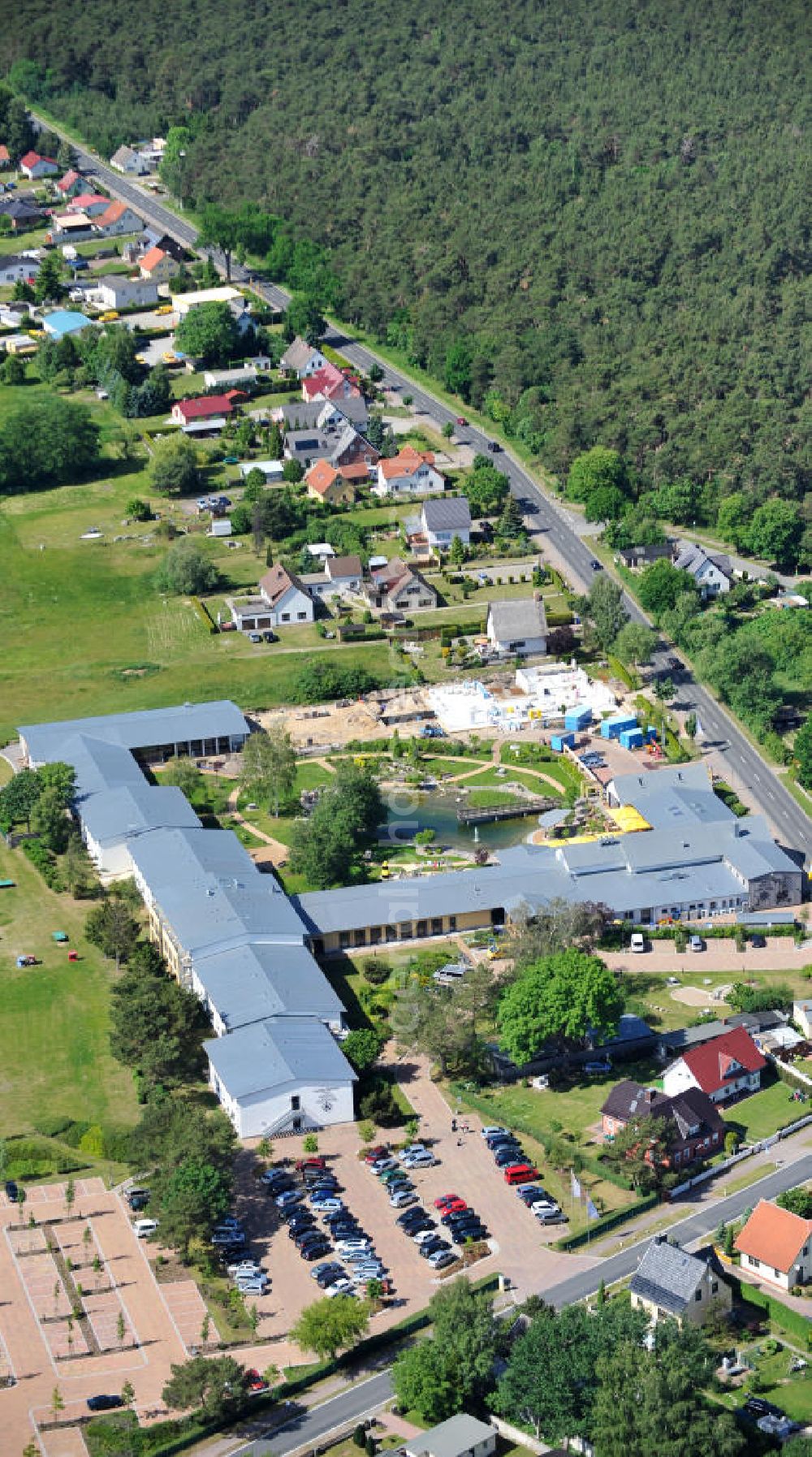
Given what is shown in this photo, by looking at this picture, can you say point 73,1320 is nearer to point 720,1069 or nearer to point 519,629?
point 720,1069

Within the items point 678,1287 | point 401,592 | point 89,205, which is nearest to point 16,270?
point 89,205

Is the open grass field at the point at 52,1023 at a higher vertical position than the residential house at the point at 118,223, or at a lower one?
higher

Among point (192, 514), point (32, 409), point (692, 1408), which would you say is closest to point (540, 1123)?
point (692, 1408)

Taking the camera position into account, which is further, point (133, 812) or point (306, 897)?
point (133, 812)

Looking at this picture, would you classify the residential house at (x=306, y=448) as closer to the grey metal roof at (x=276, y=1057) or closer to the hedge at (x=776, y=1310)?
the grey metal roof at (x=276, y=1057)

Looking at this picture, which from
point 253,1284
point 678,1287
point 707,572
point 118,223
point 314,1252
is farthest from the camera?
point 118,223

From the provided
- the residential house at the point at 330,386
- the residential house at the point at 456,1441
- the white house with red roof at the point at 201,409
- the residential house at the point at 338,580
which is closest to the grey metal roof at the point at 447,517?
the residential house at the point at 338,580

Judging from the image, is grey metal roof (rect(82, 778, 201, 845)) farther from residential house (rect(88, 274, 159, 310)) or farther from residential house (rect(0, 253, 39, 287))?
residential house (rect(0, 253, 39, 287))
